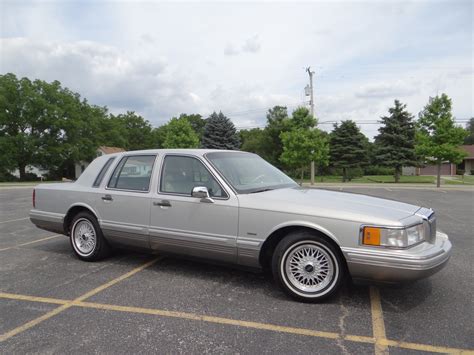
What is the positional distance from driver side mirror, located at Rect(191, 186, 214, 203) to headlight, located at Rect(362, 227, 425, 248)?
1.70 m

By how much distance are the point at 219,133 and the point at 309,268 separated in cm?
4087

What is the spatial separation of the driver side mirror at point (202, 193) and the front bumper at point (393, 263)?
1.57m

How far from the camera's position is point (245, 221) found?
4.08 metres

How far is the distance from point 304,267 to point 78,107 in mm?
54605

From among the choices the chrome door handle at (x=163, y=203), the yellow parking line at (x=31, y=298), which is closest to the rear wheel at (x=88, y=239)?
the chrome door handle at (x=163, y=203)

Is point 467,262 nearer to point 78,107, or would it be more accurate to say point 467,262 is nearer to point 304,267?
point 304,267

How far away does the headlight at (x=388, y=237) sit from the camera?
3461mm

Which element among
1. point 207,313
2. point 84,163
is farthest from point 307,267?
point 84,163

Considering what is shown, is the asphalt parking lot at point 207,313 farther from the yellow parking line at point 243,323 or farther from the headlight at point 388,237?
the headlight at point 388,237

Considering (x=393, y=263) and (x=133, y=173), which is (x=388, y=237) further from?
(x=133, y=173)

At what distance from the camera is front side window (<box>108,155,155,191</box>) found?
4.99 m

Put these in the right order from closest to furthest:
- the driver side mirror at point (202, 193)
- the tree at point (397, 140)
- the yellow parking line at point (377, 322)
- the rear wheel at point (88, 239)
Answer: the yellow parking line at point (377, 322) → the driver side mirror at point (202, 193) → the rear wheel at point (88, 239) → the tree at point (397, 140)

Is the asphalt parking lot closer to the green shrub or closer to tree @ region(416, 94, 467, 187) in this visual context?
tree @ region(416, 94, 467, 187)

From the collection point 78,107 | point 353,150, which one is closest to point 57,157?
point 78,107
